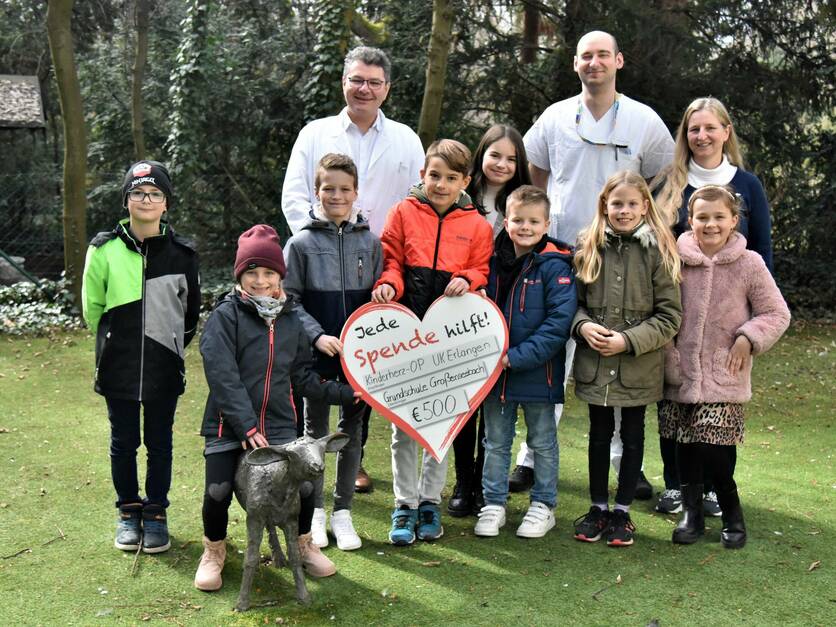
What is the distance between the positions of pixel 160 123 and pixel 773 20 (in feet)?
26.4

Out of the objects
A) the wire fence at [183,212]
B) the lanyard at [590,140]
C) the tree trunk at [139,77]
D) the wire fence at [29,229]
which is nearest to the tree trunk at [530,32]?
the wire fence at [183,212]

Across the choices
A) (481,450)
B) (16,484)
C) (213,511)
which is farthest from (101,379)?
(481,450)

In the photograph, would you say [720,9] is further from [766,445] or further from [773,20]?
[766,445]

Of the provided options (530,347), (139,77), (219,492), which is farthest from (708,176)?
(139,77)

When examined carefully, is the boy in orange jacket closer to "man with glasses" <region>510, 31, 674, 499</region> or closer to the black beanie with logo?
"man with glasses" <region>510, 31, 674, 499</region>

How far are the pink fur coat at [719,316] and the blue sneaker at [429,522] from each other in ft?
3.69

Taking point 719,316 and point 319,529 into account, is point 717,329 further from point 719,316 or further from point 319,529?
point 319,529

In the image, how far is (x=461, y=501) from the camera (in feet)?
13.5

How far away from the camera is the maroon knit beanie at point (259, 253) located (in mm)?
3223

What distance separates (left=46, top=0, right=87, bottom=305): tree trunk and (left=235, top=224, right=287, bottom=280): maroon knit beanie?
6.30 meters

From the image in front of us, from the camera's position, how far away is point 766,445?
537 centimetres

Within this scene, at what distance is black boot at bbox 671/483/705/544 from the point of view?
379cm

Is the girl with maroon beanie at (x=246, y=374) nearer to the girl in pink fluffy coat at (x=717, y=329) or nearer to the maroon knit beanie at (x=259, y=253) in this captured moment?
the maroon knit beanie at (x=259, y=253)

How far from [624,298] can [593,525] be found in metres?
0.99
